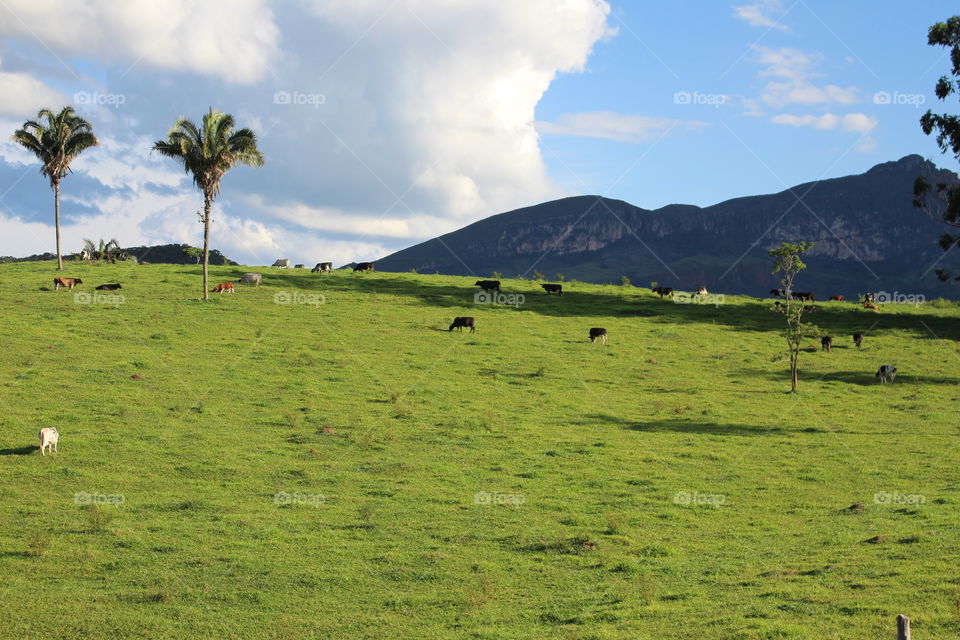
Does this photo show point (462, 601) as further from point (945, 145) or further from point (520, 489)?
point (945, 145)

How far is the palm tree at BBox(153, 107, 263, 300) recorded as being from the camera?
50.0 m

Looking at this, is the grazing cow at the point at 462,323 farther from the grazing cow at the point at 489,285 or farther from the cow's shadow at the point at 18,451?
the cow's shadow at the point at 18,451

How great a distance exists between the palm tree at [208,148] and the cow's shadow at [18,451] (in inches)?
1135

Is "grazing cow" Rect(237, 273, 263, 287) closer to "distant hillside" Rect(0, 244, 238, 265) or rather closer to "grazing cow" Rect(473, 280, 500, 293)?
"grazing cow" Rect(473, 280, 500, 293)

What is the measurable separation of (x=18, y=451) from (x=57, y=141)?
1758 inches

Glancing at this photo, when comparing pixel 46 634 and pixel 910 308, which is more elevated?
pixel 910 308

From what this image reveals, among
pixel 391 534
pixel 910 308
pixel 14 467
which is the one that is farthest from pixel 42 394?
pixel 910 308

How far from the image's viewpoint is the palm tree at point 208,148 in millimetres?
50031

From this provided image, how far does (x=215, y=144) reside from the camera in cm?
5056

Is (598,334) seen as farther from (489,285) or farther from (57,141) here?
(57,141)

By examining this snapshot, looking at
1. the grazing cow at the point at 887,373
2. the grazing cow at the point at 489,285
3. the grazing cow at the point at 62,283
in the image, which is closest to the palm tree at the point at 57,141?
the grazing cow at the point at 62,283

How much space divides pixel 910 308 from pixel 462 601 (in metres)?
69.0

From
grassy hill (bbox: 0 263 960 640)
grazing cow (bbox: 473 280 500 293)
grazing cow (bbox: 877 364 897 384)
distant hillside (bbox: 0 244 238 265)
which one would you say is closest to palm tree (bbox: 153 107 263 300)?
grassy hill (bbox: 0 263 960 640)

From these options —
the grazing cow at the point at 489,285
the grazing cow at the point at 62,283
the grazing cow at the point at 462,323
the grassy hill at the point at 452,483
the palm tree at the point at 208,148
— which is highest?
the palm tree at the point at 208,148
